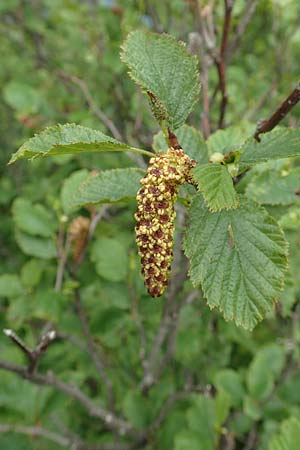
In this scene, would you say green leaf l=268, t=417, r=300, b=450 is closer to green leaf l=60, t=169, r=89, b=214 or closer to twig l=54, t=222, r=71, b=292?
twig l=54, t=222, r=71, b=292

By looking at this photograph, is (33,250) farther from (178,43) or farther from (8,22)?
(8,22)

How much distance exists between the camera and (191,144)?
1088 millimetres

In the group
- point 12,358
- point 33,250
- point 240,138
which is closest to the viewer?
point 240,138

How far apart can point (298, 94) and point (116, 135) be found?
103 centimetres

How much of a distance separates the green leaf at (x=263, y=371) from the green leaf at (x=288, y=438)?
62 cm

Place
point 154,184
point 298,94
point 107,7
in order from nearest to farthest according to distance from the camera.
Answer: point 154,184, point 298,94, point 107,7

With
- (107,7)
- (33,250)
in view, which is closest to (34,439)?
(33,250)

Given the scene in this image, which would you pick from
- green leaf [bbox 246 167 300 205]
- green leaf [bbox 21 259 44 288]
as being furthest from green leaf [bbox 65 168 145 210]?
green leaf [bbox 21 259 44 288]

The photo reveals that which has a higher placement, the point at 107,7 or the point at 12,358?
the point at 107,7

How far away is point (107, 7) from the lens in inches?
96.2

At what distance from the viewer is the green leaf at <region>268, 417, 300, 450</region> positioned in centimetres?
127

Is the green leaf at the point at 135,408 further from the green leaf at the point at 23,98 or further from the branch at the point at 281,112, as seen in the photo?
the green leaf at the point at 23,98

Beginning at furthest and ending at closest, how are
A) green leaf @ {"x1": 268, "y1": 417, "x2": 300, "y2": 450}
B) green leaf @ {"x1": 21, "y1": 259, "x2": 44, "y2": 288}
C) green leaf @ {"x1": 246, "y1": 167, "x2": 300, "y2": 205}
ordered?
green leaf @ {"x1": 21, "y1": 259, "x2": 44, "y2": 288} → green leaf @ {"x1": 268, "y1": 417, "x2": 300, "y2": 450} → green leaf @ {"x1": 246, "y1": 167, "x2": 300, "y2": 205}

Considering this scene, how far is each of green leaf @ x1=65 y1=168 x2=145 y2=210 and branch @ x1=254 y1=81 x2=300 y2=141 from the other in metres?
0.24
